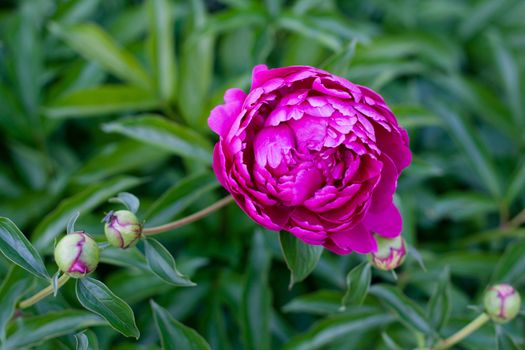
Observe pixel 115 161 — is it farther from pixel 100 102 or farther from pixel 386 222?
pixel 386 222

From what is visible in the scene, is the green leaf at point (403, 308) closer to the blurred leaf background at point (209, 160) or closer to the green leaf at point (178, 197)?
the blurred leaf background at point (209, 160)

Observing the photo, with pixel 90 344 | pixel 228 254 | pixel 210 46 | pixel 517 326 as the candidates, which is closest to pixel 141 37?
pixel 210 46

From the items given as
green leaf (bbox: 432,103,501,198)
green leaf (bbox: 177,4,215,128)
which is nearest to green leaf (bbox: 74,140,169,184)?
green leaf (bbox: 177,4,215,128)

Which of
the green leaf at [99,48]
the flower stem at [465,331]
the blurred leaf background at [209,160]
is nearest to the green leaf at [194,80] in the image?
the blurred leaf background at [209,160]

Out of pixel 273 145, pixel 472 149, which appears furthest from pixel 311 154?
pixel 472 149

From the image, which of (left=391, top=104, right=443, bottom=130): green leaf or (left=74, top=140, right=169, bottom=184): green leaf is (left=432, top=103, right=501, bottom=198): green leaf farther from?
(left=74, top=140, right=169, bottom=184): green leaf

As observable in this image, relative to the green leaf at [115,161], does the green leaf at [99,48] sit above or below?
above

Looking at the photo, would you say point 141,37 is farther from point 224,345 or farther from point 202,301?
point 224,345
